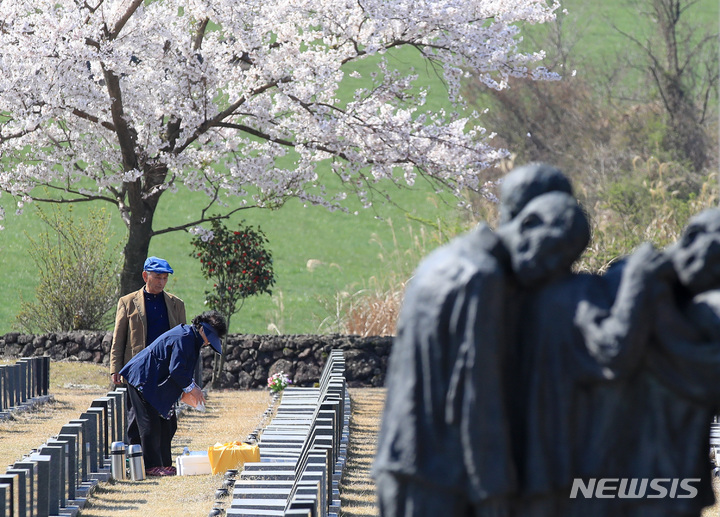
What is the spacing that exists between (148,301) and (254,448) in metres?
1.68

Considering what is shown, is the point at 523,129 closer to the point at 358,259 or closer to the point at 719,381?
the point at 358,259

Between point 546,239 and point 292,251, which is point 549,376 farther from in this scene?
point 292,251

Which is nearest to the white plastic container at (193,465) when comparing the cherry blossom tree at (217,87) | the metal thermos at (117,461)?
the metal thermos at (117,461)

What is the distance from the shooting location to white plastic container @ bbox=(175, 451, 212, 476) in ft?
25.8

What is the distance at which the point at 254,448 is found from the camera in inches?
310

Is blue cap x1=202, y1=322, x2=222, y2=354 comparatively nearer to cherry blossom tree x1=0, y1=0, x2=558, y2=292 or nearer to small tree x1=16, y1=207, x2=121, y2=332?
cherry blossom tree x1=0, y1=0, x2=558, y2=292

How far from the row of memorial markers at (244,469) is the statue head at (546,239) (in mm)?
2043

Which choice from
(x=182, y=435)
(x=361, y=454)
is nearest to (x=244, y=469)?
(x=361, y=454)

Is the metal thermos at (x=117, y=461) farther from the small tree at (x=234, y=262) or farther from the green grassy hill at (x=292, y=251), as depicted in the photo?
the green grassy hill at (x=292, y=251)

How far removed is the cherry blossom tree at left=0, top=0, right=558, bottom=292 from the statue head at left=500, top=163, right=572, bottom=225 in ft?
35.4

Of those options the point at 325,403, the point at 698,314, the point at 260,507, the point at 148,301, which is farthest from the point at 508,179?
the point at 148,301

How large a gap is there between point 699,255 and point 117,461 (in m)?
6.09

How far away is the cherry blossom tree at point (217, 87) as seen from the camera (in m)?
13.4

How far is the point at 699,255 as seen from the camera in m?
2.61
